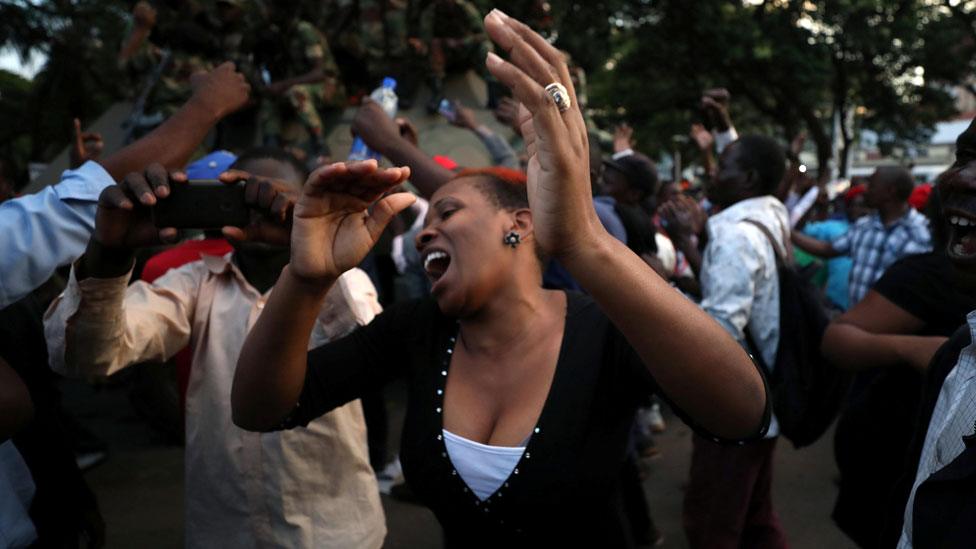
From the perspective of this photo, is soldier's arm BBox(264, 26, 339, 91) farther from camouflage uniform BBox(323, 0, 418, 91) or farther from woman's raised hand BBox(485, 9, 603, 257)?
woman's raised hand BBox(485, 9, 603, 257)

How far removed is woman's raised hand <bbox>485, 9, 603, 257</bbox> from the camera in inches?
47.6

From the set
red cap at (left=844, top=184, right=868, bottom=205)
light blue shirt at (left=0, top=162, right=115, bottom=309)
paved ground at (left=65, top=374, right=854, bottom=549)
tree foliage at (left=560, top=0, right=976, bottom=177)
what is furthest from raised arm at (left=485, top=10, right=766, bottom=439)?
tree foliage at (left=560, top=0, right=976, bottom=177)

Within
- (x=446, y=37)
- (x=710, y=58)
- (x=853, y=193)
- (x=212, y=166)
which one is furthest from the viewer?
(x=710, y=58)

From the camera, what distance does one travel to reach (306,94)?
8.31 m

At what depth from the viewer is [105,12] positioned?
2038cm

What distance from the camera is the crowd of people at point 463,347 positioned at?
138cm

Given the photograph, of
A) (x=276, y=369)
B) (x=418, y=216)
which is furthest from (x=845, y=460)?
(x=418, y=216)

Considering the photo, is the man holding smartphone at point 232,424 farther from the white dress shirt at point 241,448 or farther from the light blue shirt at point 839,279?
the light blue shirt at point 839,279

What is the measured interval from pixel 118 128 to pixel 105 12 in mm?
12986

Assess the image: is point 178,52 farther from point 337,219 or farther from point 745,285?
point 337,219

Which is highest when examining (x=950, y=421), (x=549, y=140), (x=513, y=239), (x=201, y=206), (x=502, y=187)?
(x=549, y=140)

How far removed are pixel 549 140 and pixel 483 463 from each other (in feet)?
2.79

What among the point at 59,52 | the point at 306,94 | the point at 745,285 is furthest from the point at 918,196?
the point at 59,52

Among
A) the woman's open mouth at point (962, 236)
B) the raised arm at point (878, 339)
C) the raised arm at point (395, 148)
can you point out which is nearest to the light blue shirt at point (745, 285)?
the raised arm at point (878, 339)
